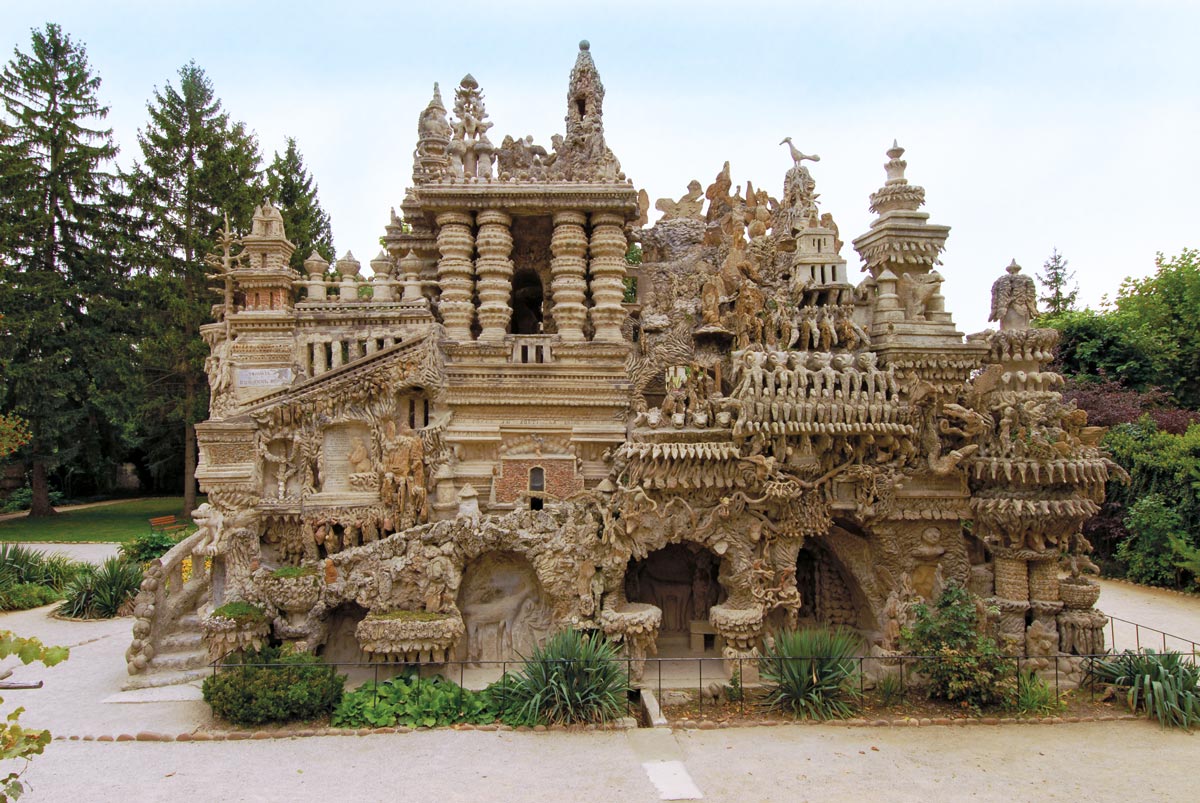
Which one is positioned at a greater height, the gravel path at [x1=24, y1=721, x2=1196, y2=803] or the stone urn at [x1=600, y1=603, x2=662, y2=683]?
the stone urn at [x1=600, y1=603, x2=662, y2=683]

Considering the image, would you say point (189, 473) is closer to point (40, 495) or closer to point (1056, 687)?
point (40, 495)

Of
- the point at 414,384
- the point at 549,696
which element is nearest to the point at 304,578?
the point at 414,384

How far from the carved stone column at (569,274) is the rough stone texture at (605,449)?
2.1 inches

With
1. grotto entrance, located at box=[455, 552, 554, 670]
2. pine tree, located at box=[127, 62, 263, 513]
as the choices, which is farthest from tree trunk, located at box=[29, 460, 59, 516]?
grotto entrance, located at box=[455, 552, 554, 670]

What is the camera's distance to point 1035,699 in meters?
13.2

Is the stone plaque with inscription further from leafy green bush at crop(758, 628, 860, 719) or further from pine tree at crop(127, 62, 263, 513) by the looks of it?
pine tree at crop(127, 62, 263, 513)

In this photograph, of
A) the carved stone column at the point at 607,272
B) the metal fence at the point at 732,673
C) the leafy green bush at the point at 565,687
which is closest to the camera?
the leafy green bush at the point at 565,687

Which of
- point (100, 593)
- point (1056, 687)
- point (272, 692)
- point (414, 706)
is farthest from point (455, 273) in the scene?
point (1056, 687)

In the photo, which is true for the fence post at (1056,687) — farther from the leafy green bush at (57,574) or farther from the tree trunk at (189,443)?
the tree trunk at (189,443)

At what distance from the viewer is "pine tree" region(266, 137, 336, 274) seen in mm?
32844

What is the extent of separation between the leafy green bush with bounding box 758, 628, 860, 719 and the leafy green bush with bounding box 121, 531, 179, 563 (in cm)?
1796

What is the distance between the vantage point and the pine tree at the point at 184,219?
29.0 meters

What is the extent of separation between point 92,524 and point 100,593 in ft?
45.3

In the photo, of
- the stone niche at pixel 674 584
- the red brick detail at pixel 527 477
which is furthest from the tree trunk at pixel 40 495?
the stone niche at pixel 674 584
